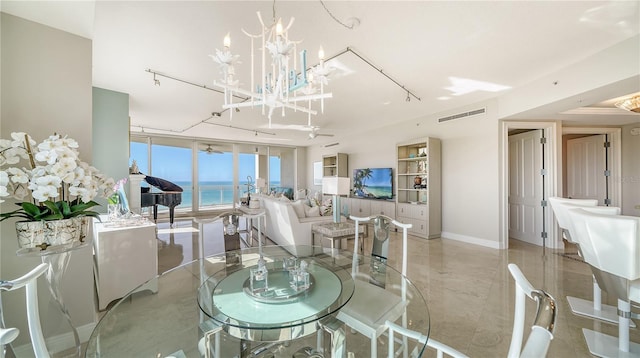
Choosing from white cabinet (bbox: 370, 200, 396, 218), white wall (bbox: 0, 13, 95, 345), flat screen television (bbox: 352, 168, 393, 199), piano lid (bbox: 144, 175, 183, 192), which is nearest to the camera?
white wall (bbox: 0, 13, 95, 345)

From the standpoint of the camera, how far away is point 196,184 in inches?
330

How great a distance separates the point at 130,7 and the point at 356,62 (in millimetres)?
2269

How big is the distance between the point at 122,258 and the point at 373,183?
5464 mm

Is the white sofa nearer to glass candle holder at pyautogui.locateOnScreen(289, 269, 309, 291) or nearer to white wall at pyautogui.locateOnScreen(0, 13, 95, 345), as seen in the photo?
glass candle holder at pyautogui.locateOnScreen(289, 269, 309, 291)

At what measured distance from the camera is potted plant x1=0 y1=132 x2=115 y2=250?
1191 mm

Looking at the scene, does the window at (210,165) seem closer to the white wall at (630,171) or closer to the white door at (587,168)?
the white door at (587,168)

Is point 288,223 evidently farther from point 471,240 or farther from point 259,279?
point 471,240

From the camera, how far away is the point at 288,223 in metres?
3.82

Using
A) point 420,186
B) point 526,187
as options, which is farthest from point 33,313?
point 526,187

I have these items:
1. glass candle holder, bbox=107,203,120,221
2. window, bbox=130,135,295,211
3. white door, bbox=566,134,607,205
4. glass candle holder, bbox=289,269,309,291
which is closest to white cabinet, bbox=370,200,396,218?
white door, bbox=566,134,607,205

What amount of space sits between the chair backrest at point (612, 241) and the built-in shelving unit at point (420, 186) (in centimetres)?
308

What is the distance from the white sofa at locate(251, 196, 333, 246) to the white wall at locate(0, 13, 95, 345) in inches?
92.5

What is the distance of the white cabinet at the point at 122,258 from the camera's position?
2285 millimetres

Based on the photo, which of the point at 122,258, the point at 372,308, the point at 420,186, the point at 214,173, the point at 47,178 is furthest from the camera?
the point at 214,173
